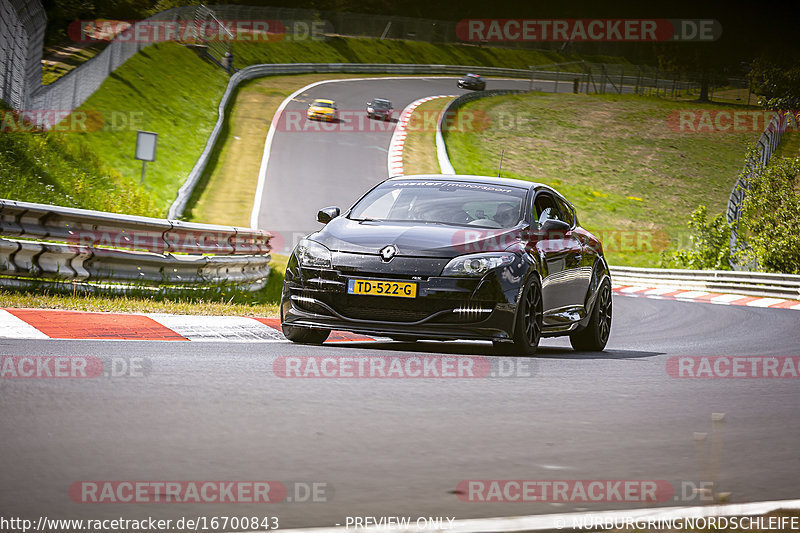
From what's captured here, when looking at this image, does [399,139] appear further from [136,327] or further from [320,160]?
[136,327]

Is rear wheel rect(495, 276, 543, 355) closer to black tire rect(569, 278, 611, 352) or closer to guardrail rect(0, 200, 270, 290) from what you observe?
black tire rect(569, 278, 611, 352)

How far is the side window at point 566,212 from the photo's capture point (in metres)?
11.1

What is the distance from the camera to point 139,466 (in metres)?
4.42

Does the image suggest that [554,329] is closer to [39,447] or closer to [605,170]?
[39,447]

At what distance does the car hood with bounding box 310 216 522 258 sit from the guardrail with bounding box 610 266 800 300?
21165 mm

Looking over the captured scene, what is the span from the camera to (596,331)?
1130cm

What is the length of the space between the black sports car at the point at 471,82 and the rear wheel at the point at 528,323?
208 ft

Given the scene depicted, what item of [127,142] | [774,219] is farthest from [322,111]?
[774,219]

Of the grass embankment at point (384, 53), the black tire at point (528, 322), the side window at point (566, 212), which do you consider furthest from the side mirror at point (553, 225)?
the grass embankment at point (384, 53)

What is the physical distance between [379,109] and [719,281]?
2571 cm

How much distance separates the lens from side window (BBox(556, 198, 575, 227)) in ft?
36.5

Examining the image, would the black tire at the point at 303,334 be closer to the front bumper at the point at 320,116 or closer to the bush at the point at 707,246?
the bush at the point at 707,246

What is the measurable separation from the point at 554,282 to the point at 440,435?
463cm

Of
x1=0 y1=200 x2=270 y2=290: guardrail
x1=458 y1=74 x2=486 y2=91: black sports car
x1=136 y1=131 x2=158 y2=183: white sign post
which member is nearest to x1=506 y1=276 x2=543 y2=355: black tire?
x1=0 y1=200 x2=270 y2=290: guardrail
